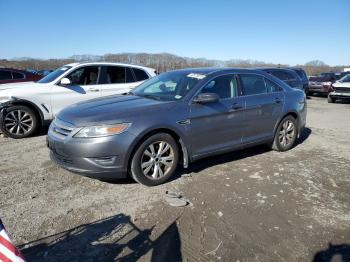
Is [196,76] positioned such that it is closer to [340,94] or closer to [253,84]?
[253,84]

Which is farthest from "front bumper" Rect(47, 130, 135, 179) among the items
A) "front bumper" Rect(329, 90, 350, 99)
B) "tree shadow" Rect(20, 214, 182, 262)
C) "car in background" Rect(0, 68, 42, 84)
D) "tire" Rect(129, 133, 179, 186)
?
"front bumper" Rect(329, 90, 350, 99)

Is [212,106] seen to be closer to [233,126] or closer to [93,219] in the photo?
[233,126]

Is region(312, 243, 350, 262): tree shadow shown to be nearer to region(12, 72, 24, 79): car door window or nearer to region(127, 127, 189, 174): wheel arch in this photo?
region(127, 127, 189, 174): wheel arch

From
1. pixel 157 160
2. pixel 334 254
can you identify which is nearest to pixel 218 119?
pixel 157 160

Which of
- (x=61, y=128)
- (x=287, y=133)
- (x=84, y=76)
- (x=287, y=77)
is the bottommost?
(x=287, y=133)

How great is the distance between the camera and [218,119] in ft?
16.7

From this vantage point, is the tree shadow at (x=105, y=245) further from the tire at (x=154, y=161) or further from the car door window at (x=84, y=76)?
the car door window at (x=84, y=76)

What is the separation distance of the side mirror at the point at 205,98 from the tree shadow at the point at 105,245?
1.96 m

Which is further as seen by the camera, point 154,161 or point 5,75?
point 5,75

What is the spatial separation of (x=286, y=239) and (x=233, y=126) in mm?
2330

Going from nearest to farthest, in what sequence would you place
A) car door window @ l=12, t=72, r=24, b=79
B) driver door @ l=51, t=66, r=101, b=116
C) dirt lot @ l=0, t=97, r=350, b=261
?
dirt lot @ l=0, t=97, r=350, b=261 < driver door @ l=51, t=66, r=101, b=116 < car door window @ l=12, t=72, r=24, b=79

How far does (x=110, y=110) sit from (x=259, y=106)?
2.70 meters

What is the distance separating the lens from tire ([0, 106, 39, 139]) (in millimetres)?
7398

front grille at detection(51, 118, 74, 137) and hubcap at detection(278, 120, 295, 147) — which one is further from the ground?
front grille at detection(51, 118, 74, 137)
